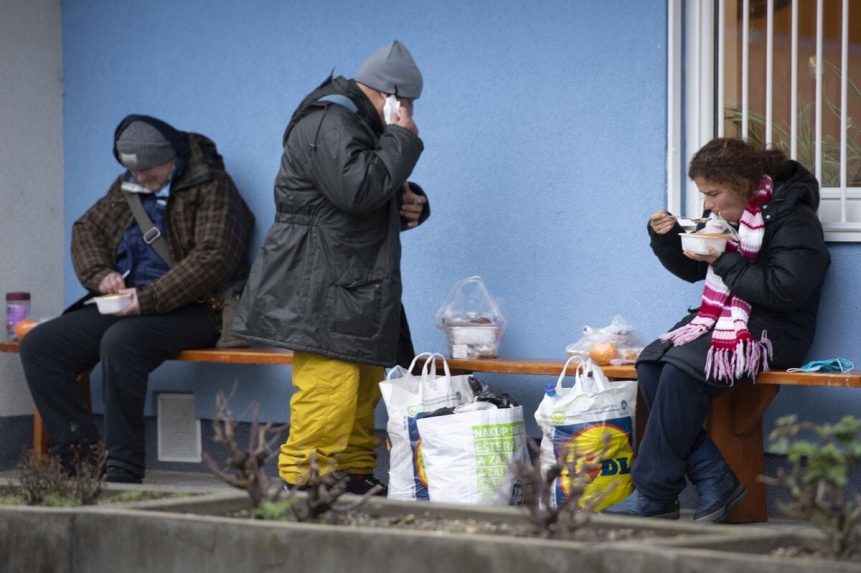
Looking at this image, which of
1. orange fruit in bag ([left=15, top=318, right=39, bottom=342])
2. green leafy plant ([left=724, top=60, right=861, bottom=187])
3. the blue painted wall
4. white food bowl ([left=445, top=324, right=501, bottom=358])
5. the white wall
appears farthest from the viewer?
the white wall

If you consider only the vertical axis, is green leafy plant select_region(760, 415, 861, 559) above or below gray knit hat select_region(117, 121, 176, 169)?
below

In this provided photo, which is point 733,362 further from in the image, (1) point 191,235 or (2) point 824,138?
(1) point 191,235

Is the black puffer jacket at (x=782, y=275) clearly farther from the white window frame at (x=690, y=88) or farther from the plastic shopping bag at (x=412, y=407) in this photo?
the plastic shopping bag at (x=412, y=407)

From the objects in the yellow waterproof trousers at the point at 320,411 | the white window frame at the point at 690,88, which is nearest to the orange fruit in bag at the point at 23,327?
the yellow waterproof trousers at the point at 320,411

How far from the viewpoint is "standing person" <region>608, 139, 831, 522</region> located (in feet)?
17.4

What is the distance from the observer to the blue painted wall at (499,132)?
20.2ft

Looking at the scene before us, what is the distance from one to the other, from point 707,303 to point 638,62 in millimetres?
1171

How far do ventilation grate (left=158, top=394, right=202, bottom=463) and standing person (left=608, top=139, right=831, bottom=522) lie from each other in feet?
8.91

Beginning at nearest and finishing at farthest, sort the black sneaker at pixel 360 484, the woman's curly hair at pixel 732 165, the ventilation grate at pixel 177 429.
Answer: the woman's curly hair at pixel 732 165 < the black sneaker at pixel 360 484 < the ventilation grate at pixel 177 429

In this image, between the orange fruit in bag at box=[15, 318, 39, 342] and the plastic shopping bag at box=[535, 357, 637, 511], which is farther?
the orange fruit in bag at box=[15, 318, 39, 342]

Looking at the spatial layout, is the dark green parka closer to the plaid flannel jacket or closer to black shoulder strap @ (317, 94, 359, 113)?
black shoulder strap @ (317, 94, 359, 113)

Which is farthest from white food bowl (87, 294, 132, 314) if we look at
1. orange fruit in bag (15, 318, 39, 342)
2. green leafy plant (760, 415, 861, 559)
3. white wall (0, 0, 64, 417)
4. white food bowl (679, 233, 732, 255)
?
green leafy plant (760, 415, 861, 559)

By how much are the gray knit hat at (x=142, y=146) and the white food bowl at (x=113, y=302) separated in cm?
61

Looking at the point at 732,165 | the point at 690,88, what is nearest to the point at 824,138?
the point at 690,88
